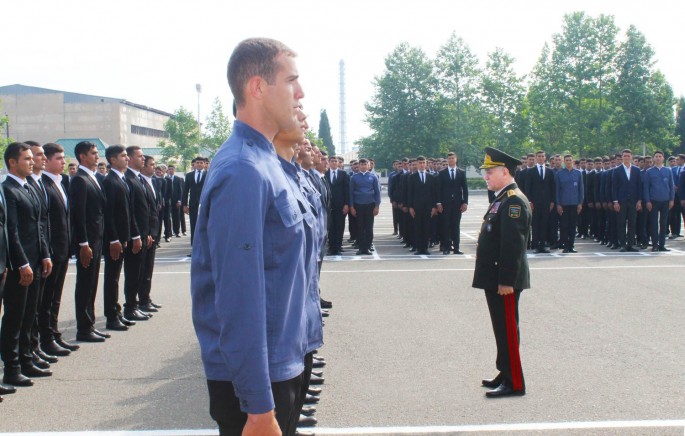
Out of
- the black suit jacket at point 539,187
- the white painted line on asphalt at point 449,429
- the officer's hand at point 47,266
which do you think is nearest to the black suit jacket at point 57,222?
the officer's hand at point 47,266

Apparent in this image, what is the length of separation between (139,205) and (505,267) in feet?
17.5

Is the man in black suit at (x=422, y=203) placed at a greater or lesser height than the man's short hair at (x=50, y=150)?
lesser

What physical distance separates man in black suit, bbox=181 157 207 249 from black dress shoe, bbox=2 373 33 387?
9394 mm

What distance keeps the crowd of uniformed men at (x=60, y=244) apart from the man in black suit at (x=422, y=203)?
798 centimetres

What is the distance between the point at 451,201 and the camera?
1633 cm

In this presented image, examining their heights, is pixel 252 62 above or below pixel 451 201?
above

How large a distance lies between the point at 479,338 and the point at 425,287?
3632 millimetres

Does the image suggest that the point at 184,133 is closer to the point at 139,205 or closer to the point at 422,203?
the point at 422,203

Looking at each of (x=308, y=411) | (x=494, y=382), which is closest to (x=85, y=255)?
(x=308, y=411)

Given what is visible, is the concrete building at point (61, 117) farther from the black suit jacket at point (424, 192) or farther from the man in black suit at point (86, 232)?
the man in black suit at point (86, 232)

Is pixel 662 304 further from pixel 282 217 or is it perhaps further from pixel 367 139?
pixel 367 139

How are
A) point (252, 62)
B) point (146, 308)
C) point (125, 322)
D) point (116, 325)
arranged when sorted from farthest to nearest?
point (146, 308) → point (125, 322) → point (116, 325) → point (252, 62)

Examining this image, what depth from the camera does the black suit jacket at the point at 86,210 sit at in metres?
7.49

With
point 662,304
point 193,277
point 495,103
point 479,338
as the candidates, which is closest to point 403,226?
point 662,304
